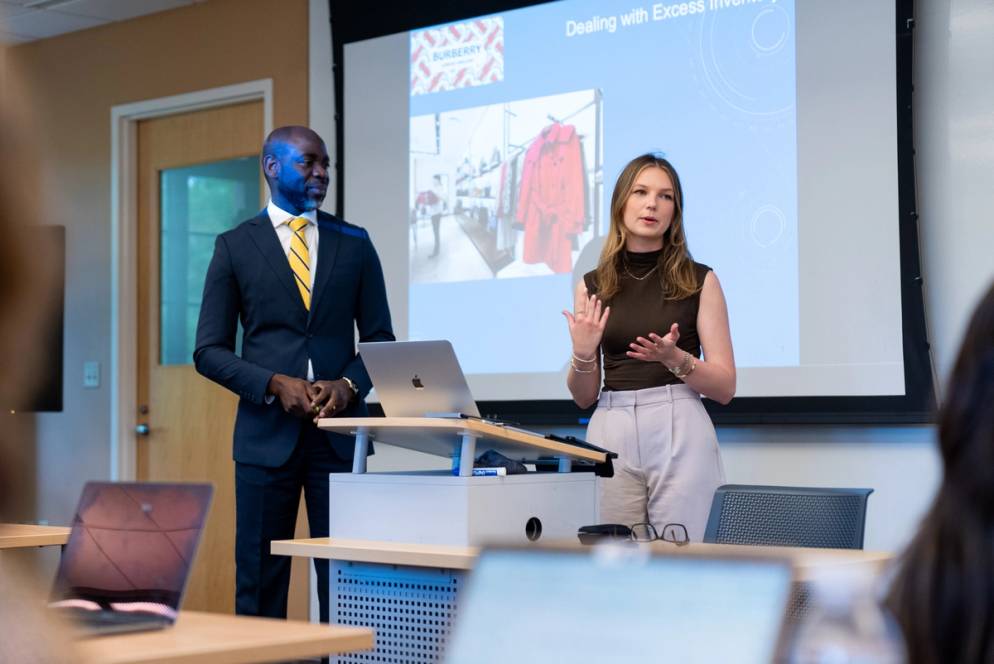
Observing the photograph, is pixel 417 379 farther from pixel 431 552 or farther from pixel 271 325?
pixel 271 325

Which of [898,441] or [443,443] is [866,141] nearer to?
[898,441]

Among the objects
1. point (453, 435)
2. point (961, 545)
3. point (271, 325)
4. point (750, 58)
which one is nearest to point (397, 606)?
point (453, 435)

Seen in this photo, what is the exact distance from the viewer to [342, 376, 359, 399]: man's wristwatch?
10.8 ft

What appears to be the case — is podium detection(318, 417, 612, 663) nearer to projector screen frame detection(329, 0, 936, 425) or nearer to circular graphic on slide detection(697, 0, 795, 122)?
projector screen frame detection(329, 0, 936, 425)

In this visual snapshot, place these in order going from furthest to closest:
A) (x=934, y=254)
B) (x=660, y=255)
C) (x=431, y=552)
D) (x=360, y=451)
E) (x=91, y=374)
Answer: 1. (x=91, y=374)
2. (x=934, y=254)
3. (x=660, y=255)
4. (x=360, y=451)
5. (x=431, y=552)

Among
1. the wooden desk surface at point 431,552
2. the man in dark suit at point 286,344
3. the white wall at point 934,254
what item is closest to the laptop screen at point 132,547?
the wooden desk surface at point 431,552

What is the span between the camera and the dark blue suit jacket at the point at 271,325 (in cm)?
329

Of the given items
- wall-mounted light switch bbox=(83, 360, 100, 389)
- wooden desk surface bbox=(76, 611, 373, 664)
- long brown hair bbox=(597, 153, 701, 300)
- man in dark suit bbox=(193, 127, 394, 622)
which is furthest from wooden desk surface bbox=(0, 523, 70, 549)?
wall-mounted light switch bbox=(83, 360, 100, 389)

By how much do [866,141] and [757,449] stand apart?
108 centimetres

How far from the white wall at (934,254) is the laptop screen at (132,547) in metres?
2.47

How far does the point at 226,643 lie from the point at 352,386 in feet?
6.05

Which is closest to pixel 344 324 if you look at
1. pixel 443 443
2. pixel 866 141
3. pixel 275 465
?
pixel 275 465

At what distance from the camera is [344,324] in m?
3.48

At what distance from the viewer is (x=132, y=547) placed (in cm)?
184
